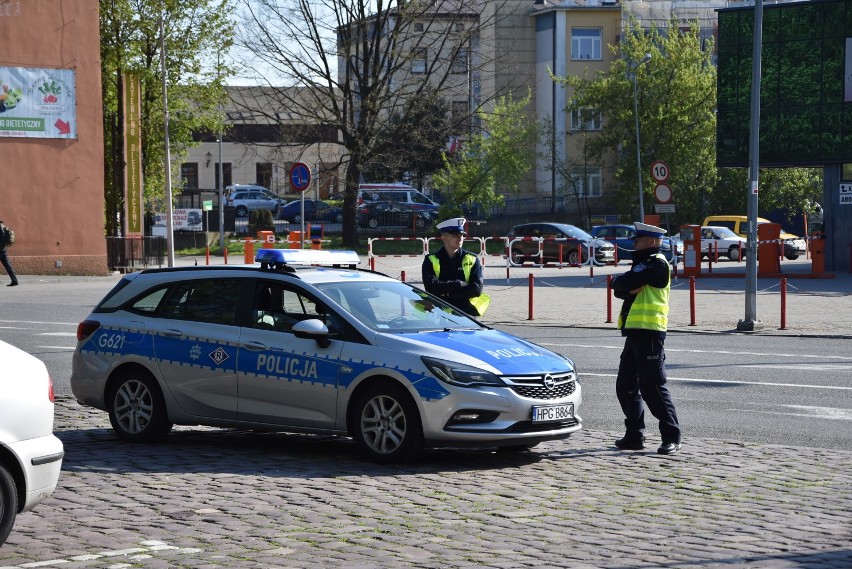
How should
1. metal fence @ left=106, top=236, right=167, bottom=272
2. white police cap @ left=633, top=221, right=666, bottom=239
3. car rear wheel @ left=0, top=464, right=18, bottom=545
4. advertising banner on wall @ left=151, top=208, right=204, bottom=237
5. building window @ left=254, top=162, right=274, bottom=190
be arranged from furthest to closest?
building window @ left=254, top=162, right=274, bottom=190
advertising banner on wall @ left=151, top=208, right=204, bottom=237
metal fence @ left=106, top=236, right=167, bottom=272
white police cap @ left=633, top=221, right=666, bottom=239
car rear wheel @ left=0, top=464, right=18, bottom=545

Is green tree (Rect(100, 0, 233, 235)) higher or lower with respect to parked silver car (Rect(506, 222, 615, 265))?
higher

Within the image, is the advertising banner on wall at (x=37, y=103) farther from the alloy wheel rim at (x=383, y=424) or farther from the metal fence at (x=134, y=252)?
the alloy wheel rim at (x=383, y=424)

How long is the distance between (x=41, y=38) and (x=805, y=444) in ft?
102

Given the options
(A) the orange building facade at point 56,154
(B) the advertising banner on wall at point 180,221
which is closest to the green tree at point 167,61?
(B) the advertising banner on wall at point 180,221

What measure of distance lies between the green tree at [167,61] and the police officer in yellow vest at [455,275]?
125 ft

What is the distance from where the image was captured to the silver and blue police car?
9312mm

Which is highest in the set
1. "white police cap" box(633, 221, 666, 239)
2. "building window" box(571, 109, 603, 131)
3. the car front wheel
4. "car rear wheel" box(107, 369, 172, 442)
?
"building window" box(571, 109, 603, 131)

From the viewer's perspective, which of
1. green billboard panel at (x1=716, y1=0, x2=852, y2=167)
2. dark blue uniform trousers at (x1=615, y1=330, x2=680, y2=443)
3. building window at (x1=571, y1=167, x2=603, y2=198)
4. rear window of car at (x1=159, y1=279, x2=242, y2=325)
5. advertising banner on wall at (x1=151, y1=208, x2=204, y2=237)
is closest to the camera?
dark blue uniform trousers at (x1=615, y1=330, x2=680, y2=443)

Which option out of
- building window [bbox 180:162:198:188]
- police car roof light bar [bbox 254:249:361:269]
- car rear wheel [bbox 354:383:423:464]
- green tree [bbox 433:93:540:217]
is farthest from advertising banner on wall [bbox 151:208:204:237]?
car rear wheel [bbox 354:383:423:464]

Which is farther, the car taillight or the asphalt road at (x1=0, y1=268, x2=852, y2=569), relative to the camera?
the car taillight

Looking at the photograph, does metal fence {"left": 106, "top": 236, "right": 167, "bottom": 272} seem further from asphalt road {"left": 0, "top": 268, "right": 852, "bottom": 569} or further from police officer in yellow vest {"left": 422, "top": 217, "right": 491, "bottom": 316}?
police officer in yellow vest {"left": 422, "top": 217, "right": 491, "bottom": 316}

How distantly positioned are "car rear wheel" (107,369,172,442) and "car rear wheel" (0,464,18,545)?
3.87 metres

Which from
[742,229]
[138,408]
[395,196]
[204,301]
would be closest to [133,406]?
[138,408]

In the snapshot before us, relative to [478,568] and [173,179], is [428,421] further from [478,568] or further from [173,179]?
[173,179]
